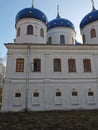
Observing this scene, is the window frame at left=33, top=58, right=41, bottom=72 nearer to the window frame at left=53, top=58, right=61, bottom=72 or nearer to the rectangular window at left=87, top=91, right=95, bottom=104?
the window frame at left=53, top=58, right=61, bottom=72

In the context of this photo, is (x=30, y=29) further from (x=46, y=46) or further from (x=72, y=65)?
(x=72, y=65)

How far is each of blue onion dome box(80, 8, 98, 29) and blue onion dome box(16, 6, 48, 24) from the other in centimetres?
487

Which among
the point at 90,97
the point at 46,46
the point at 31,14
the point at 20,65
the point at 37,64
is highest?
the point at 31,14

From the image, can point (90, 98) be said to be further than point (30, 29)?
No

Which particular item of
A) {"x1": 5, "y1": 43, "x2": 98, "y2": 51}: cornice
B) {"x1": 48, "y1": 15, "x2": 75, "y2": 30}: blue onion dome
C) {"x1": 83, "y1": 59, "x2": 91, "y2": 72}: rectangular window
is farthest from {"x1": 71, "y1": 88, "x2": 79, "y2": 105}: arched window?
{"x1": 48, "y1": 15, "x2": 75, "y2": 30}: blue onion dome

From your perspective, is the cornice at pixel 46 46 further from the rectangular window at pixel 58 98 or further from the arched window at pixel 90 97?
the rectangular window at pixel 58 98

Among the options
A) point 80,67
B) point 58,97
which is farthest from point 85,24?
point 58,97

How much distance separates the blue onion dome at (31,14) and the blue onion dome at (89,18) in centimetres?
487

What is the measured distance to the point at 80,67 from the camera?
65.1 ft

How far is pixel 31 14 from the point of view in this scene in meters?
21.8

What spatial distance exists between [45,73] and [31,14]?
7.27 meters

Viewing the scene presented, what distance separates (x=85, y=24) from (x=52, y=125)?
1505 centimetres

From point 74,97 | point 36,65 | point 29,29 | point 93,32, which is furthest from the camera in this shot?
point 93,32

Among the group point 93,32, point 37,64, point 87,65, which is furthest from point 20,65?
point 93,32
